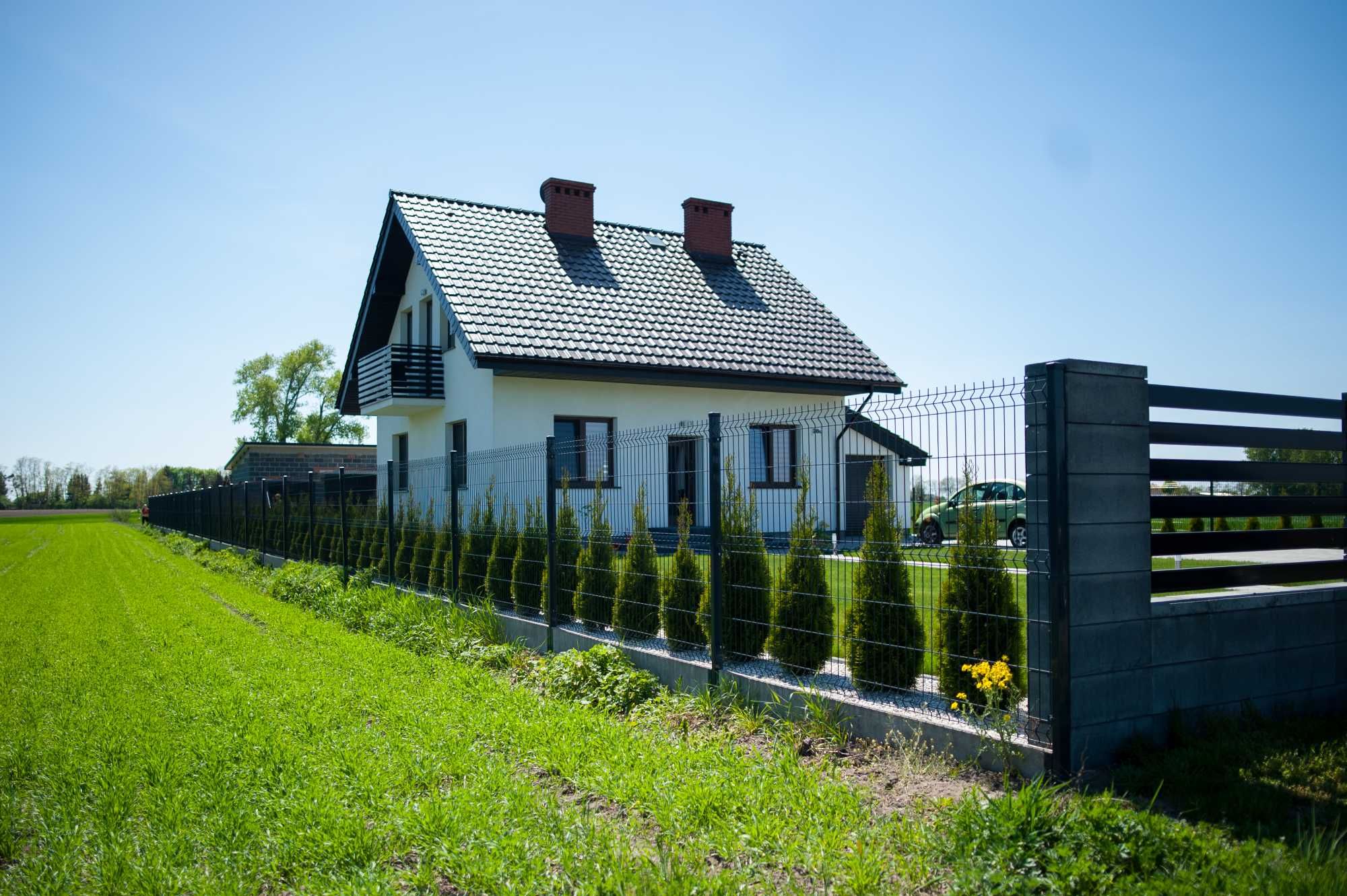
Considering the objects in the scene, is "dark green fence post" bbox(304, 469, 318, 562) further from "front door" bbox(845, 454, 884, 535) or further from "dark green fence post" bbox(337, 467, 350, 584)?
"front door" bbox(845, 454, 884, 535)

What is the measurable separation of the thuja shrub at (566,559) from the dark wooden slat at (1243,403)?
5.24 metres

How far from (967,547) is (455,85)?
887cm

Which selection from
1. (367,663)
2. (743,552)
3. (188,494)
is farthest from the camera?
(188,494)

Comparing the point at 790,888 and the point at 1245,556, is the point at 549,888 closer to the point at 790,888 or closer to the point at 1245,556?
the point at 790,888

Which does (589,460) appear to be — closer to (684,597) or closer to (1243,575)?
(684,597)

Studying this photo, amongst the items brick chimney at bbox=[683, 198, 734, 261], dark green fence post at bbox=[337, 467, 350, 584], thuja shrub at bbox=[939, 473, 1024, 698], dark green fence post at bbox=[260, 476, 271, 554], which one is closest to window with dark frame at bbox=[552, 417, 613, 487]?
thuja shrub at bbox=[939, 473, 1024, 698]

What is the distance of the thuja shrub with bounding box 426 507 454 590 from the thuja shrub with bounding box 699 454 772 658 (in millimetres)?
5557

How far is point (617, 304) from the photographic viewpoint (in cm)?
1888

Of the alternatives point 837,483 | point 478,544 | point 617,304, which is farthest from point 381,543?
point 837,483

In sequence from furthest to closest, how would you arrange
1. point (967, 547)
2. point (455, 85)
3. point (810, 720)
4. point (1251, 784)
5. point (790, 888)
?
1. point (455, 85)
2. point (810, 720)
3. point (967, 547)
4. point (1251, 784)
5. point (790, 888)

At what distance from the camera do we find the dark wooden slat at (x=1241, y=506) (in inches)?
195

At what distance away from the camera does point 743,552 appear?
6477 millimetres

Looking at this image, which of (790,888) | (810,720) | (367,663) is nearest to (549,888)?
(790,888)

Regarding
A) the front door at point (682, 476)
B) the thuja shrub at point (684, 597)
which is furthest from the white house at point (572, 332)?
the thuja shrub at point (684, 597)
